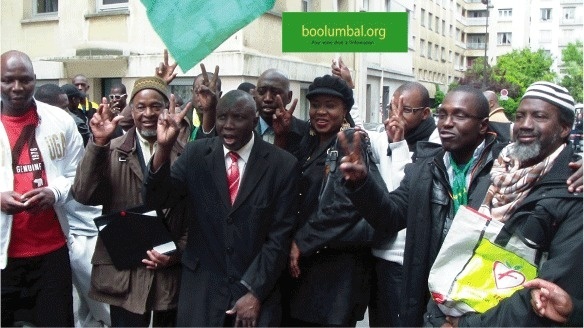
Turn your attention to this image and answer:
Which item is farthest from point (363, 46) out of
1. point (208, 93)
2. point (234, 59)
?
point (234, 59)

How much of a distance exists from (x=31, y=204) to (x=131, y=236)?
615 millimetres

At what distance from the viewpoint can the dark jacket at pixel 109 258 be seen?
13.2 ft

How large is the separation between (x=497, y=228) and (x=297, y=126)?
206cm

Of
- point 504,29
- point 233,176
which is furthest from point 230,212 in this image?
point 504,29

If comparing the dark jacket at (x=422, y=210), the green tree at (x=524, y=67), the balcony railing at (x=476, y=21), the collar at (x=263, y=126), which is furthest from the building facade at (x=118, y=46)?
the balcony railing at (x=476, y=21)

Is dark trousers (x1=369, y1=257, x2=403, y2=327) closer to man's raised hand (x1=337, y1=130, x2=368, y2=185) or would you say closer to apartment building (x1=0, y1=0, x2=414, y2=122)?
man's raised hand (x1=337, y1=130, x2=368, y2=185)

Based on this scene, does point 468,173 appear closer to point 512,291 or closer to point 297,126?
point 512,291

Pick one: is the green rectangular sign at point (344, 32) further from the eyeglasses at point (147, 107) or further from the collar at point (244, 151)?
the eyeglasses at point (147, 107)

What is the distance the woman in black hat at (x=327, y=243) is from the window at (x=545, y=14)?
7773 centimetres

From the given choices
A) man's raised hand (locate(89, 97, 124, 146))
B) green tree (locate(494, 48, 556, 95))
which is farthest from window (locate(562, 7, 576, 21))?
man's raised hand (locate(89, 97, 124, 146))

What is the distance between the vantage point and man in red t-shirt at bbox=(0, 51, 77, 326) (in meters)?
4.06

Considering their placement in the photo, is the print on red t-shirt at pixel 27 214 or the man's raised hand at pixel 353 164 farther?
the print on red t-shirt at pixel 27 214

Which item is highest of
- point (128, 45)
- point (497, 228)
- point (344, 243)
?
point (128, 45)

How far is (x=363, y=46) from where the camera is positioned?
448 cm
